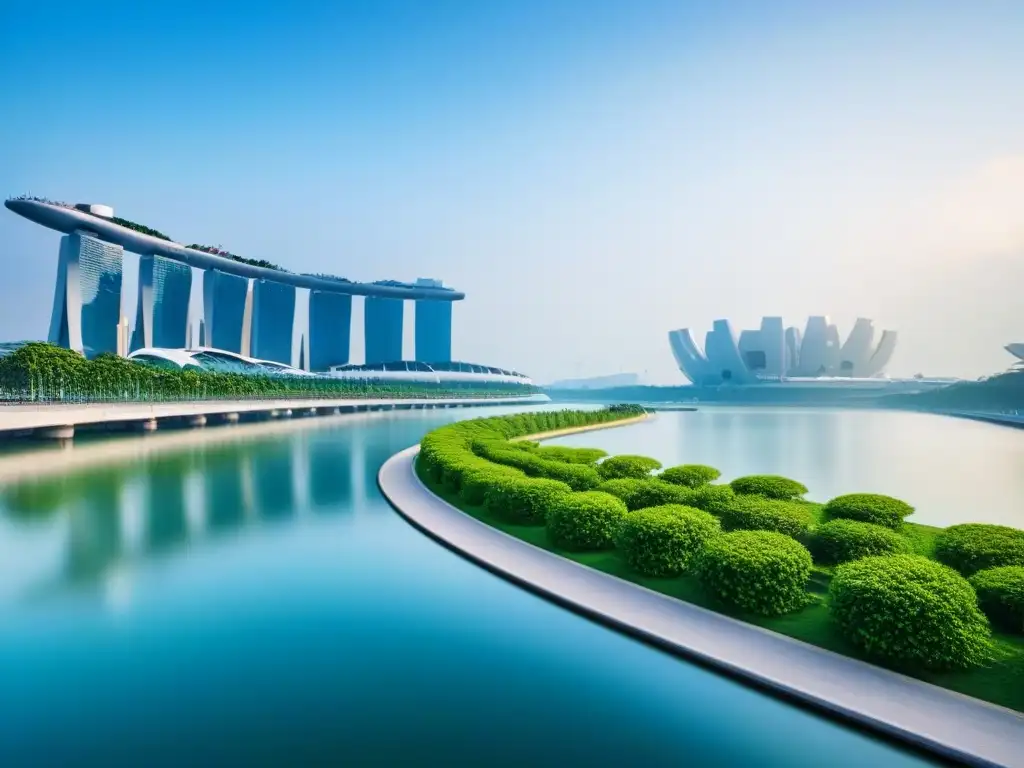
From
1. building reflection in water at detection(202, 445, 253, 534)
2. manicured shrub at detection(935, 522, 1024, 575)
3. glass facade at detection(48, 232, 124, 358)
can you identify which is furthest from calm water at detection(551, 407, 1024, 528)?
glass facade at detection(48, 232, 124, 358)

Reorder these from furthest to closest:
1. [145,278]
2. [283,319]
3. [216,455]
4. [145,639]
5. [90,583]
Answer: [283,319]
[145,278]
[216,455]
[90,583]
[145,639]

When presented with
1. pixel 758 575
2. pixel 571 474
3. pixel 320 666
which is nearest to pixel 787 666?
pixel 758 575

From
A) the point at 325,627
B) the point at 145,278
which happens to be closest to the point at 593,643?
the point at 325,627

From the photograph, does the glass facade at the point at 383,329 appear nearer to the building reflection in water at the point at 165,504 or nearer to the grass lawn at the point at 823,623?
the building reflection in water at the point at 165,504

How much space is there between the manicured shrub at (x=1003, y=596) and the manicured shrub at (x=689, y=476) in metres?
6.17

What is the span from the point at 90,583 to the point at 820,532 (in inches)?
348

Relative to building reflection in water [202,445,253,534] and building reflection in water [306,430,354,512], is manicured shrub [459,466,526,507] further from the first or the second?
building reflection in water [202,445,253,534]

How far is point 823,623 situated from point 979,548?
7.62 ft

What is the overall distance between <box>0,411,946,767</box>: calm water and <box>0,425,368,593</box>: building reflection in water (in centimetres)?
9

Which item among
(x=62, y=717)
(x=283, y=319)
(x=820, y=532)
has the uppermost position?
(x=283, y=319)

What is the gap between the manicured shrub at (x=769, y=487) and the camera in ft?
35.5

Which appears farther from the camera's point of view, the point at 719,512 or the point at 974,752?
the point at 719,512

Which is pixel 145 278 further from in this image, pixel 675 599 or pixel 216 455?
pixel 675 599

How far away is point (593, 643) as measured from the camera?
6102mm
